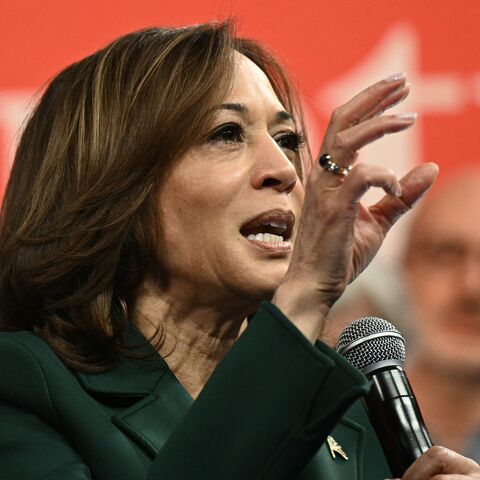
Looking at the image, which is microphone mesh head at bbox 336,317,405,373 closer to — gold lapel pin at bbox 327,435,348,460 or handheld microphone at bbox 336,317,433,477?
handheld microphone at bbox 336,317,433,477

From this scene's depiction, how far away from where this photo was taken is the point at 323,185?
1.51 meters

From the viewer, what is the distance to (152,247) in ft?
6.62

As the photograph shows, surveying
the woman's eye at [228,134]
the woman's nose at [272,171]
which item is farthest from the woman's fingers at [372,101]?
the woman's eye at [228,134]

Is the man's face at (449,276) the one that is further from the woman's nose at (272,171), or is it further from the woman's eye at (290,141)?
the woman's nose at (272,171)

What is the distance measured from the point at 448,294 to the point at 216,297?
1011 mm

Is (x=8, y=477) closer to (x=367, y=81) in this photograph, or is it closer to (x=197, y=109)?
Answer: (x=197, y=109)

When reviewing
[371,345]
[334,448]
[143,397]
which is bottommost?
[334,448]

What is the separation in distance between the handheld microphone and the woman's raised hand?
21cm

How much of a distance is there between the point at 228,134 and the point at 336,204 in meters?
0.55

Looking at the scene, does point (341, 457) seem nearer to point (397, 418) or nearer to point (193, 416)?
point (397, 418)

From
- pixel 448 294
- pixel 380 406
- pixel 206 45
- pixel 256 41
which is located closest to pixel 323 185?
pixel 380 406

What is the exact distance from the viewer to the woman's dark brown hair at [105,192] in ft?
6.48

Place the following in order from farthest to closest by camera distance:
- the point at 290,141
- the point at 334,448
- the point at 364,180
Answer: the point at 290,141
the point at 334,448
the point at 364,180

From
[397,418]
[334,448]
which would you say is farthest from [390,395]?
[334,448]
